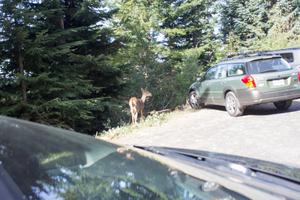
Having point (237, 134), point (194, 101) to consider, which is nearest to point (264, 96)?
point (237, 134)

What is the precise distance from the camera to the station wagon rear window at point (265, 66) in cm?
1227

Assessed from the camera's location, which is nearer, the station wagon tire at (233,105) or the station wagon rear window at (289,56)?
the station wagon tire at (233,105)

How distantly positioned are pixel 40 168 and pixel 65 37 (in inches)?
539

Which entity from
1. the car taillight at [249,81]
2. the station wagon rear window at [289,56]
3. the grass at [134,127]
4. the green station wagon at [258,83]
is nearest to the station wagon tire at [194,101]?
the grass at [134,127]

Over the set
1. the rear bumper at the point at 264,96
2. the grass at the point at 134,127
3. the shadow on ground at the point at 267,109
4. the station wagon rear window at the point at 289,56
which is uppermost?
the station wagon rear window at the point at 289,56

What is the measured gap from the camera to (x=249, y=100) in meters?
12.1

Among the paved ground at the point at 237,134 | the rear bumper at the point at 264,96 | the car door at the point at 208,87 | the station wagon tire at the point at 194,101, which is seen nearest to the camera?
the paved ground at the point at 237,134

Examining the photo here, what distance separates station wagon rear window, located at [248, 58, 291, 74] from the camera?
12.3m

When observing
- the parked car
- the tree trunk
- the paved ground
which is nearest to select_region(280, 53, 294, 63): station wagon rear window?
the paved ground

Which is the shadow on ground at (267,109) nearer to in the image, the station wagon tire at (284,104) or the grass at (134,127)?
the station wagon tire at (284,104)

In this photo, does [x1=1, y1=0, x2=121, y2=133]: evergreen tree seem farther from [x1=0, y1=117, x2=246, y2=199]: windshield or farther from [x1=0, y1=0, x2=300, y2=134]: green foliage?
[x1=0, y1=117, x2=246, y2=199]: windshield

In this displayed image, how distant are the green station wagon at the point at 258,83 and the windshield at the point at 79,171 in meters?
9.70

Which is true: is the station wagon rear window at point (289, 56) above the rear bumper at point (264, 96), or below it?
above

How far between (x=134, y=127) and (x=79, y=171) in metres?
11.1
